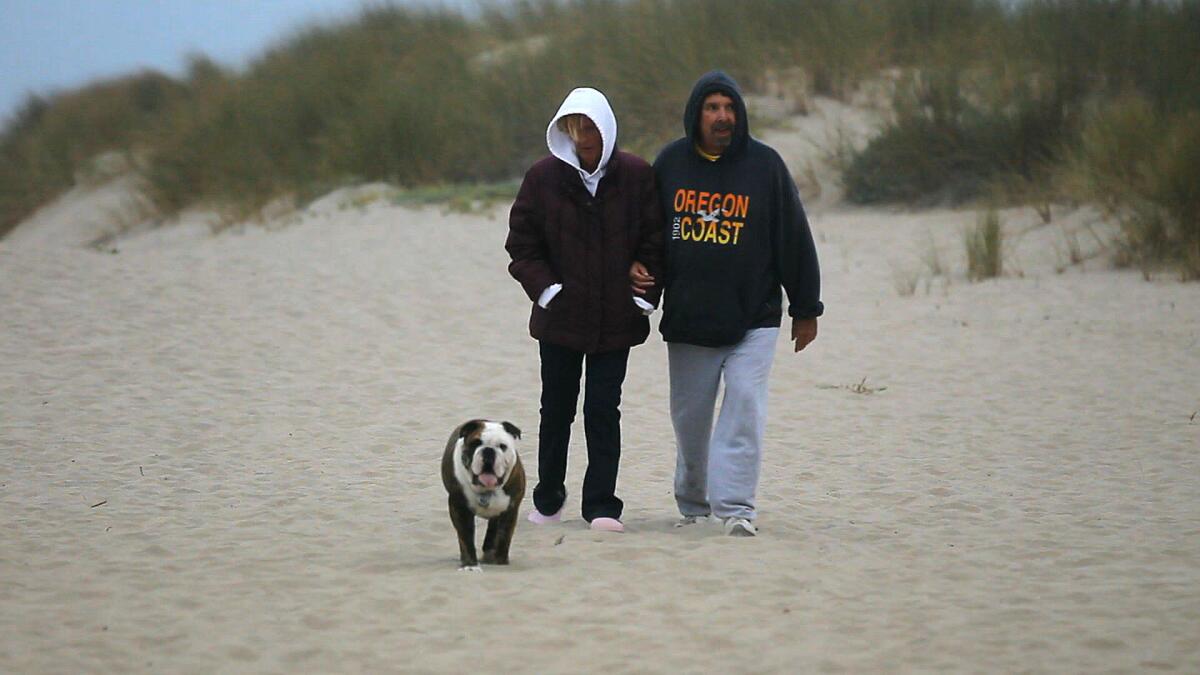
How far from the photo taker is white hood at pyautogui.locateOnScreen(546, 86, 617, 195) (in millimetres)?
5773

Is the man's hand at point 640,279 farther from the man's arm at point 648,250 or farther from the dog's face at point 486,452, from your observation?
the dog's face at point 486,452

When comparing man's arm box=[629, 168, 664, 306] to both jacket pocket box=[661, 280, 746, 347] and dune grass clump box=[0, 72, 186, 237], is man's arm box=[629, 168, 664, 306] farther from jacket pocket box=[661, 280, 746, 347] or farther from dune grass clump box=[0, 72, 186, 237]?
dune grass clump box=[0, 72, 186, 237]

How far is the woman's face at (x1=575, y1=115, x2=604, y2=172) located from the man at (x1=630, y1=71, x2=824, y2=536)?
0.29m

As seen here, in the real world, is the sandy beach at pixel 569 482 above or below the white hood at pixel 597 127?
below

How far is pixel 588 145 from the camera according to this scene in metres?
5.88

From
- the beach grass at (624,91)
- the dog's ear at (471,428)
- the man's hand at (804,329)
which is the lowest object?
the dog's ear at (471,428)

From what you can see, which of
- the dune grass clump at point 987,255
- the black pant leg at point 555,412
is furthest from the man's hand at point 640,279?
the dune grass clump at point 987,255

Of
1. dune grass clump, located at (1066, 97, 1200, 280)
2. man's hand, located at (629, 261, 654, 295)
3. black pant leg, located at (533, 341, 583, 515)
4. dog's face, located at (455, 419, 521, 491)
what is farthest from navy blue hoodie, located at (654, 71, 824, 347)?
dune grass clump, located at (1066, 97, 1200, 280)

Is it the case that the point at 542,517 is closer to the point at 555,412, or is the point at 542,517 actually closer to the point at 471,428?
the point at 555,412

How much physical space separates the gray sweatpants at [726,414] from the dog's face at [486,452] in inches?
39.4

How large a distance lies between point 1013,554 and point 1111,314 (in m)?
7.09

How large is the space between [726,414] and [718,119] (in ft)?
3.95

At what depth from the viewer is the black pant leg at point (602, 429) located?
6.05 metres

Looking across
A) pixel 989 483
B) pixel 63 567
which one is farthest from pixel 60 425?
pixel 989 483
